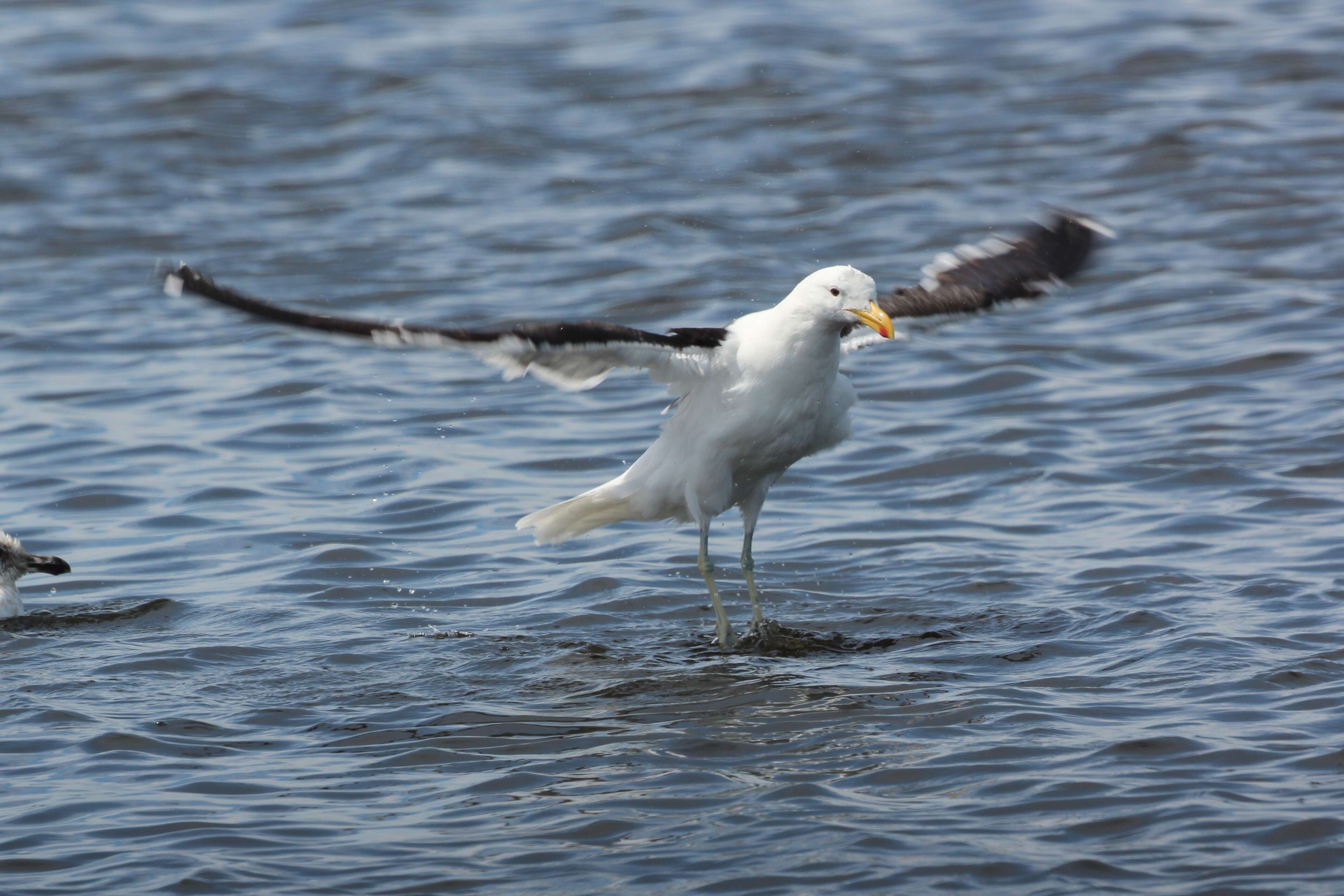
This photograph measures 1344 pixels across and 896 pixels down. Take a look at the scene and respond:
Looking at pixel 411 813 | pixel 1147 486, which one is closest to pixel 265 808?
pixel 411 813

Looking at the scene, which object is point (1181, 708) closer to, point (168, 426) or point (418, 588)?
point (418, 588)

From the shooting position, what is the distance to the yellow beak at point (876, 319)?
7754mm

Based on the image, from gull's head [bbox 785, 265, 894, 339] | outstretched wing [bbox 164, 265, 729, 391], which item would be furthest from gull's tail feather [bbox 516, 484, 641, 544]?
gull's head [bbox 785, 265, 894, 339]

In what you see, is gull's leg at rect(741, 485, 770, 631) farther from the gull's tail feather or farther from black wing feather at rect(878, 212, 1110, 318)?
black wing feather at rect(878, 212, 1110, 318)

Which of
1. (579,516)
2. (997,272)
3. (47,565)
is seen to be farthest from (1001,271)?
(47,565)

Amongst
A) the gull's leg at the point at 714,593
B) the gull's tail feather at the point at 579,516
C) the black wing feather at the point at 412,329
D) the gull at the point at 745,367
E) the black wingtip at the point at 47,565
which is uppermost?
the black wing feather at the point at 412,329

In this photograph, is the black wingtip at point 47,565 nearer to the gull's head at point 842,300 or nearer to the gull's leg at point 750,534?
the gull's leg at point 750,534

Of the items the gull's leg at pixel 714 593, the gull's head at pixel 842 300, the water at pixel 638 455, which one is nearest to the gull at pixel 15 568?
the water at pixel 638 455

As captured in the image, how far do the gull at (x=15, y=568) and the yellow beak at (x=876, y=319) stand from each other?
4519 millimetres

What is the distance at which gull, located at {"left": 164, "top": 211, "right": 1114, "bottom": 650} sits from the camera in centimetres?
777

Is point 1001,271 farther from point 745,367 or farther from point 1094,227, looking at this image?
point 745,367

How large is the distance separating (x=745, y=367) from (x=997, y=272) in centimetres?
177

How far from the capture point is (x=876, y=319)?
7.80 m

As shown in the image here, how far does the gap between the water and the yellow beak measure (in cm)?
97
